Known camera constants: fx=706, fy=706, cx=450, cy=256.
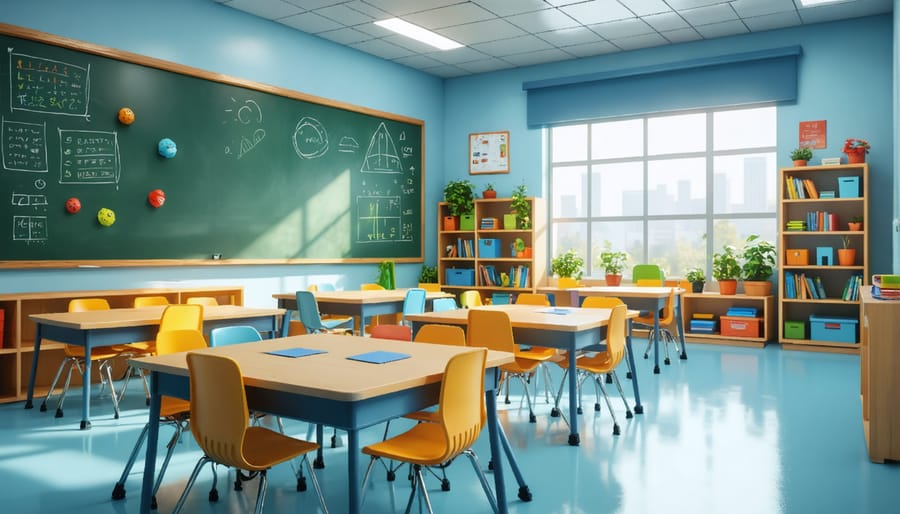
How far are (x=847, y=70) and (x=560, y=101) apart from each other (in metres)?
3.42

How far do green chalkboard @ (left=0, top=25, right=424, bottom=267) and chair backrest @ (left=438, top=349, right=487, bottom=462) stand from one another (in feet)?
15.0

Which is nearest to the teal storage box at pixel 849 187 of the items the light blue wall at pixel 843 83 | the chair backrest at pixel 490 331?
the light blue wall at pixel 843 83

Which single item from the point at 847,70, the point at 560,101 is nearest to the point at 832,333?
the point at 847,70

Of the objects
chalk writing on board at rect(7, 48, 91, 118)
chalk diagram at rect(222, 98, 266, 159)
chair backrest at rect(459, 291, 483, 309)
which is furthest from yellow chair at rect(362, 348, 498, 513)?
chalk diagram at rect(222, 98, 266, 159)

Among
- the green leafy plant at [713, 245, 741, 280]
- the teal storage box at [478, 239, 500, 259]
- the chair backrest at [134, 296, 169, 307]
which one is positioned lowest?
the chair backrest at [134, 296, 169, 307]

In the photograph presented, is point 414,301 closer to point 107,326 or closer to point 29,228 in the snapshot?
point 107,326

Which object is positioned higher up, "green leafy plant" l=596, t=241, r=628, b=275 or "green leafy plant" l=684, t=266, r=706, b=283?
"green leafy plant" l=596, t=241, r=628, b=275

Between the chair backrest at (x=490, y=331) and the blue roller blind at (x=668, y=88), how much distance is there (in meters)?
5.63

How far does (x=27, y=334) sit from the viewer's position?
579cm

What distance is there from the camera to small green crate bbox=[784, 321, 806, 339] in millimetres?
7867

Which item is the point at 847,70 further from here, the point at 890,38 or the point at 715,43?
the point at 715,43

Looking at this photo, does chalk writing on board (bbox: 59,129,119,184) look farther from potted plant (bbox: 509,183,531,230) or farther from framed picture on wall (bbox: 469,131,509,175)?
framed picture on wall (bbox: 469,131,509,175)

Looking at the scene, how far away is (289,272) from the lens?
8047 millimetres

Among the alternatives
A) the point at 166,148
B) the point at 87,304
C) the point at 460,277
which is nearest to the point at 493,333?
the point at 87,304
